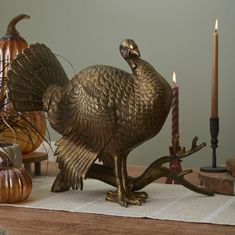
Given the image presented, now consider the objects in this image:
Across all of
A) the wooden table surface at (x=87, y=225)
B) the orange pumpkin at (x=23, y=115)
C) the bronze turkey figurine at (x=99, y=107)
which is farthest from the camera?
the orange pumpkin at (x=23, y=115)

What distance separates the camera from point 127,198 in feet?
2.66

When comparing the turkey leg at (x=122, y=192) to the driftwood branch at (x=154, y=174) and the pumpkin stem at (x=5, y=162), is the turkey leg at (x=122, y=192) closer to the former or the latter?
the driftwood branch at (x=154, y=174)

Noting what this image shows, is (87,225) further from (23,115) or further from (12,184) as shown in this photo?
(23,115)

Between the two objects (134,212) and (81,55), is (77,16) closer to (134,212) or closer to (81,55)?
(81,55)

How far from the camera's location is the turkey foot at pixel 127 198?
2.63 feet

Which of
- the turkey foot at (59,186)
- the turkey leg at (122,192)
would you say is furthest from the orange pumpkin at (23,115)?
the turkey leg at (122,192)

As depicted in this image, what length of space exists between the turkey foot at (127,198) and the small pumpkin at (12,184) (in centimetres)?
12

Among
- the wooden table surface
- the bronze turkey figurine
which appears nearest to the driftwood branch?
the bronze turkey figurine

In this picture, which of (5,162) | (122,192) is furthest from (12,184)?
(122,192)

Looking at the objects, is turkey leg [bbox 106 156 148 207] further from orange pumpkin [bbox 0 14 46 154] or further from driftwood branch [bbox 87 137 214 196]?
orange pumpkin [bbox 0 14 46 154]

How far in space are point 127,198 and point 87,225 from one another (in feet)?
0.41

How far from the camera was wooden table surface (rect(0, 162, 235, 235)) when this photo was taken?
26.1 inches

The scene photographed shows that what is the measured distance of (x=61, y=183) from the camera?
0.90 meters

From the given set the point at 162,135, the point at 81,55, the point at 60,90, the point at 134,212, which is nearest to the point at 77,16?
the point at 81,55
